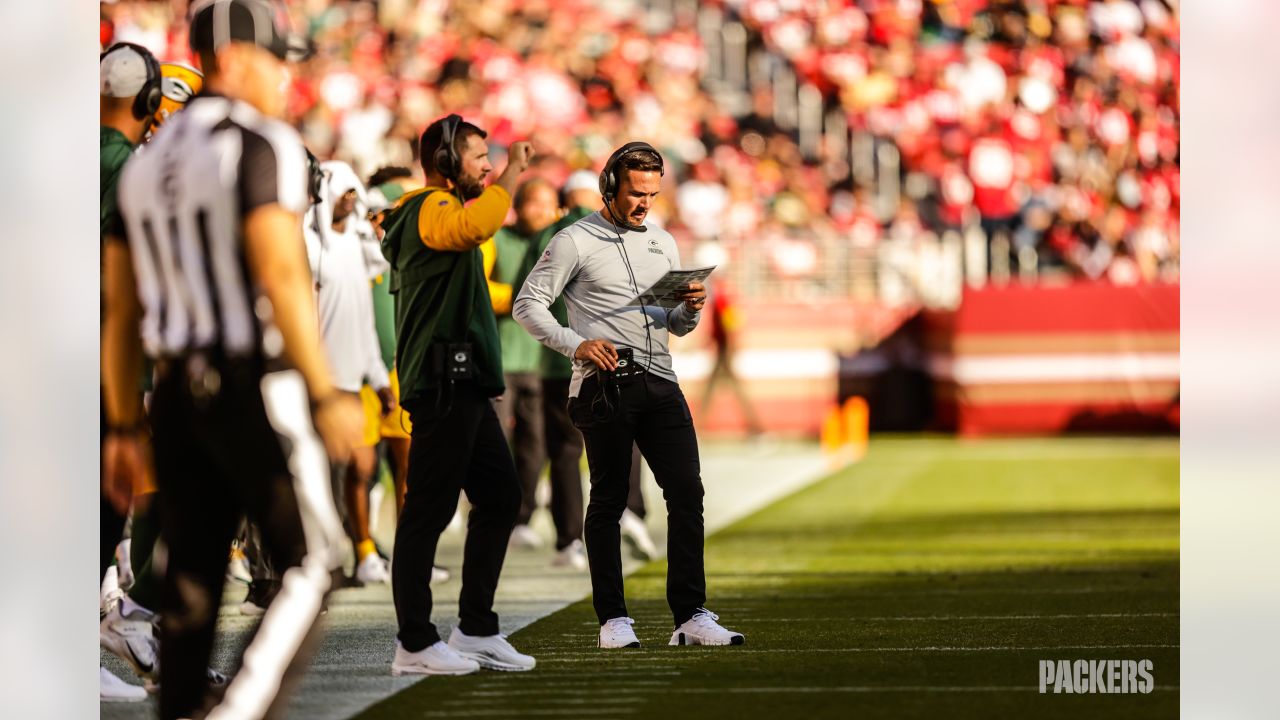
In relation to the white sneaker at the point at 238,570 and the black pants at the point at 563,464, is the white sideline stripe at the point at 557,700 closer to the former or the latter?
the white sneaker at the point at 238,570

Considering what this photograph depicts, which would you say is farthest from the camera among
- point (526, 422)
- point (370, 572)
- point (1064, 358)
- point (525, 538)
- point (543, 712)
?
point (1064, 358)

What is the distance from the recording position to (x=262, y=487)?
4.42m

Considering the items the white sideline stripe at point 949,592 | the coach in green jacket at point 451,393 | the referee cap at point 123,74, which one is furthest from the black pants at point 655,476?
the referee cap at point 123,74

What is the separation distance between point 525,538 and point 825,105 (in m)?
16.0

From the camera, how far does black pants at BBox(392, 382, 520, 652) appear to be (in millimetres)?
6195

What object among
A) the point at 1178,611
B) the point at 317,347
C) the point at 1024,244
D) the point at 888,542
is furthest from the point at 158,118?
the point at 1024,244

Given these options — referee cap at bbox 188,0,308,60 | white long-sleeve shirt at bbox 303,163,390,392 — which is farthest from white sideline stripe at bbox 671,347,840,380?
referee cap at bbox 188,0,308,60

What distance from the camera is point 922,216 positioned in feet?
79.4

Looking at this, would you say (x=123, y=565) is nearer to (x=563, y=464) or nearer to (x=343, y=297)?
(x=343, y=297)

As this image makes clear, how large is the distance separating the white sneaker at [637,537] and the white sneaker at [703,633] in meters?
3.38

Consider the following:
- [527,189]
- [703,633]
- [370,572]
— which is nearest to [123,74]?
[703,633]

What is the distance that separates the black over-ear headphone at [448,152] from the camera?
6.39 metres
